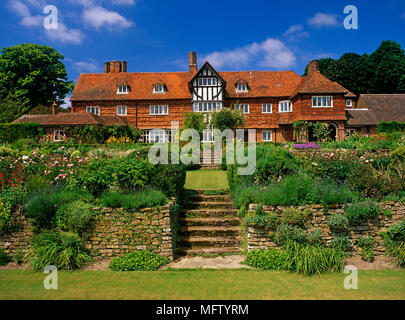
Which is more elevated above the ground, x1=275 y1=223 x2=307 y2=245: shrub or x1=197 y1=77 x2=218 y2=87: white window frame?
x1=197 y1=77 x2=218 y2=87: white window frame

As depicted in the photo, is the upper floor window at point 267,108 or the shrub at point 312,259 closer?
the shrub at point 312,259

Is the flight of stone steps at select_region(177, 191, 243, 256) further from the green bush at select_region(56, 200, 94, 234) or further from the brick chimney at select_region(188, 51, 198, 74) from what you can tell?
the brick chimney at select_region(188, 51, 198, 74)

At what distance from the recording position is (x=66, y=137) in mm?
26641

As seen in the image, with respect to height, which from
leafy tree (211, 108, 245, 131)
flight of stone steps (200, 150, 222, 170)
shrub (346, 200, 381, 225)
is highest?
leafy tree (211, 108, 245, 131)

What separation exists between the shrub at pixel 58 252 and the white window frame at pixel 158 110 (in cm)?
2653

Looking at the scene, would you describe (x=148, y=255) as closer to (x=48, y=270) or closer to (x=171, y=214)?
(x=171, y=214)

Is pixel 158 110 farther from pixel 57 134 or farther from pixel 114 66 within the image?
pixel 57 134

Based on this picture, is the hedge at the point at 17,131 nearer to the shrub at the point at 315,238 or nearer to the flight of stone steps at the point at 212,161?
→ the flight of stone steps at the point at 212,161

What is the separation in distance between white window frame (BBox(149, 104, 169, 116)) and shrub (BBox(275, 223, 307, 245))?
2701 centimetres

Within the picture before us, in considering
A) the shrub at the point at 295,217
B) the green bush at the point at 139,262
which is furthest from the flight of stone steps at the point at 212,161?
the green bush at the point at 139,262

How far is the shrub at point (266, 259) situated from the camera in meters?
7.59

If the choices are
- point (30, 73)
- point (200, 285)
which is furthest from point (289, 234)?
point (30, 73)

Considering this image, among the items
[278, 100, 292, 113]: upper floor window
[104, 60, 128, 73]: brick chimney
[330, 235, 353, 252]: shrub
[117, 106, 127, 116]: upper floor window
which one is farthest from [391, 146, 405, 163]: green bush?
[104, 60, 128, 73]: brick chimney

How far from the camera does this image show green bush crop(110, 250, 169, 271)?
7.64 m
